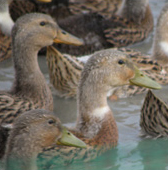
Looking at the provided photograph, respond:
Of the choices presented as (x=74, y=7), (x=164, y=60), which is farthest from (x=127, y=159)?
(x=74, y=7)

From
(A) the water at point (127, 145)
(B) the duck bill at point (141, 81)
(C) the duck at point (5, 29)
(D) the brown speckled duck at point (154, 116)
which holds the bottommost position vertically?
(A) the water at point (127, 145)

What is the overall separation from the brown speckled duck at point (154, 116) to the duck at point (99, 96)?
0.19 metres

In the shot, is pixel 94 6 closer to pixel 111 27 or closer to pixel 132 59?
pixel 111 27

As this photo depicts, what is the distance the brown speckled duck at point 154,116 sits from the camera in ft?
17.8

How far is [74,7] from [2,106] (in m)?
3.66

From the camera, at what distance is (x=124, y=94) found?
21.6 feet

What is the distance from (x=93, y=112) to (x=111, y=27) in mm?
2940

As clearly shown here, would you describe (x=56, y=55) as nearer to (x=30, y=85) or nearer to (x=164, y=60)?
(x=30, y=85)

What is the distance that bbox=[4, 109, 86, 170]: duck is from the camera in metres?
4.55

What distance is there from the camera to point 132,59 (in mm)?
6676

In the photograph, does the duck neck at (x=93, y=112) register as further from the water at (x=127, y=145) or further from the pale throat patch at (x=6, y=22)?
the pale throat patch at (x=6, y=22)

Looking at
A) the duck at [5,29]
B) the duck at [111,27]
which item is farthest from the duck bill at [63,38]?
the duck at [5,29]

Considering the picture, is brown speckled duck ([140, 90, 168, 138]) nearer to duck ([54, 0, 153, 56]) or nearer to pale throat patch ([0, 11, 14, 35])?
duck ([54, 0, 153, 56])

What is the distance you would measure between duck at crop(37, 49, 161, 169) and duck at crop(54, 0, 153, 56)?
2429mm
